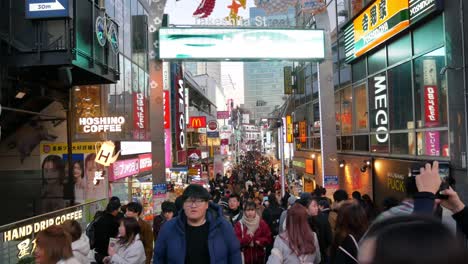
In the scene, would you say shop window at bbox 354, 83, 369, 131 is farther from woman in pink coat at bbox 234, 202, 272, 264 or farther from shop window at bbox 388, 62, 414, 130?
woman in pink coat at bbox 234, 202, 272, 264

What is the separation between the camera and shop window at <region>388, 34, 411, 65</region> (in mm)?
13744

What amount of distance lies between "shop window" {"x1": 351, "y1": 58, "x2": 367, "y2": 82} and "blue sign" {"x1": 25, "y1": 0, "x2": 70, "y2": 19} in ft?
39.5

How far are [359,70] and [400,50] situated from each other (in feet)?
14.3

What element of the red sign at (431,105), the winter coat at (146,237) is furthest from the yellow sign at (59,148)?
the red sign at (431,105)

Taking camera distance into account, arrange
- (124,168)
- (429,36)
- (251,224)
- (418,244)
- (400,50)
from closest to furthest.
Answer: (418,244)
(251,224)
(429,36)
(400,50)
(124,168)

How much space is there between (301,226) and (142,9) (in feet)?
73.8

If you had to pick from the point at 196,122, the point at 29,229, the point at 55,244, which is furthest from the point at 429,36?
the point at 196,122

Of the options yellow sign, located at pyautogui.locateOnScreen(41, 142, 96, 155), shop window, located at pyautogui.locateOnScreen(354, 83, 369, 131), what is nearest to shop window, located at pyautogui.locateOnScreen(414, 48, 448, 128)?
shop window, located at pyautogui.locateOnScreen(354, 83, 369, 131)

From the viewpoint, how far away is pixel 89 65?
12953 mm

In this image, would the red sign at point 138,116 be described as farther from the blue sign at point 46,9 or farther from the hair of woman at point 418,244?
the hair of woman at point 418,244

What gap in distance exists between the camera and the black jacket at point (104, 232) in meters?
6.97

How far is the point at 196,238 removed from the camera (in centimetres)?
382

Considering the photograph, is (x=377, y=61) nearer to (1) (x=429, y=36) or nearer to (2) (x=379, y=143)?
(2) (x=379, y=143)

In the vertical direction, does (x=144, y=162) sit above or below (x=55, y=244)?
below
